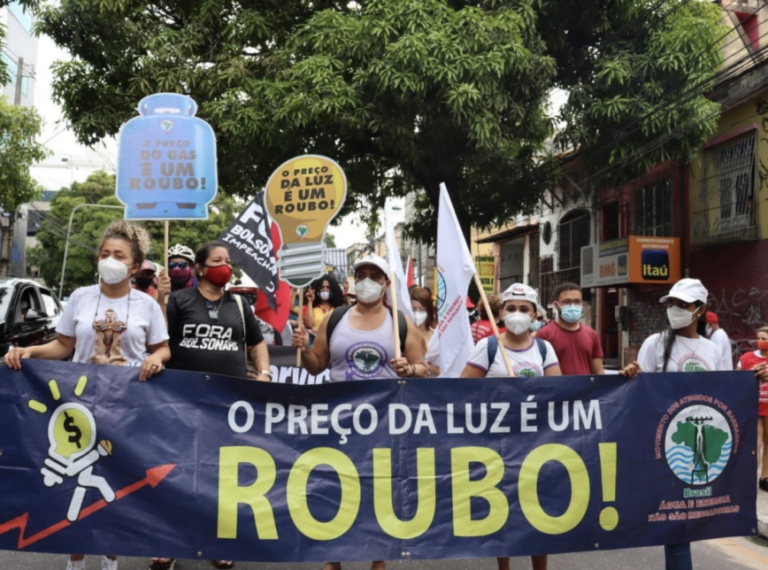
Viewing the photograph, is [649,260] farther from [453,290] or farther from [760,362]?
[453,290]

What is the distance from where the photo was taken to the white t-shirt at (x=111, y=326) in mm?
4086

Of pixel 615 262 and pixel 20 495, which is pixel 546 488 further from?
pixel 615 262

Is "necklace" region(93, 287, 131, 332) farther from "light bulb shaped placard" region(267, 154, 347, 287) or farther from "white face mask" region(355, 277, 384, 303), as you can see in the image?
"light bulb shaped placard" region(267, 154, 347, 287)

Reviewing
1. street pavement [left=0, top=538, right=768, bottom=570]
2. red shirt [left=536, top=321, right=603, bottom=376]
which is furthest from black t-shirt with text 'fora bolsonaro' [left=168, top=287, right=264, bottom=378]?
Answer: red shirt [left=536, top=321, right=603, bottom=376]

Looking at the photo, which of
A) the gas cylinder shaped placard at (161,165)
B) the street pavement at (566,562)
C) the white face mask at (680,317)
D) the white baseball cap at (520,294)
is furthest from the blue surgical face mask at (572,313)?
the gas cylinder shaped placard at (161,165)

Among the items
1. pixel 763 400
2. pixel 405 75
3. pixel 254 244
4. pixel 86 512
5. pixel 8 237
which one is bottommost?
pixel 86 512

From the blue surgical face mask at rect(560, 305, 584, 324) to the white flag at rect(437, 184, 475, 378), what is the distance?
130cm

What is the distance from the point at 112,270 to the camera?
410 centimetres

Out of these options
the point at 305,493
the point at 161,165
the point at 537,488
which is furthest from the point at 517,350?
the point at 161,165

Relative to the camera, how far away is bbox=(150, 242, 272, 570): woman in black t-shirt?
4.48 meters

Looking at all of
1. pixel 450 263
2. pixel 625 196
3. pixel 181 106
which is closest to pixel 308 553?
pixel 450 263

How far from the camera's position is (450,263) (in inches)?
172

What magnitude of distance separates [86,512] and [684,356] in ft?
10.7

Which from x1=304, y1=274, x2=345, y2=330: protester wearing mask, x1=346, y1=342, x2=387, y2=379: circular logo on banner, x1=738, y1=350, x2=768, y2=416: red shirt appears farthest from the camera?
x1=304, y1=274, x2=345, y2=330: protester wearing mask
